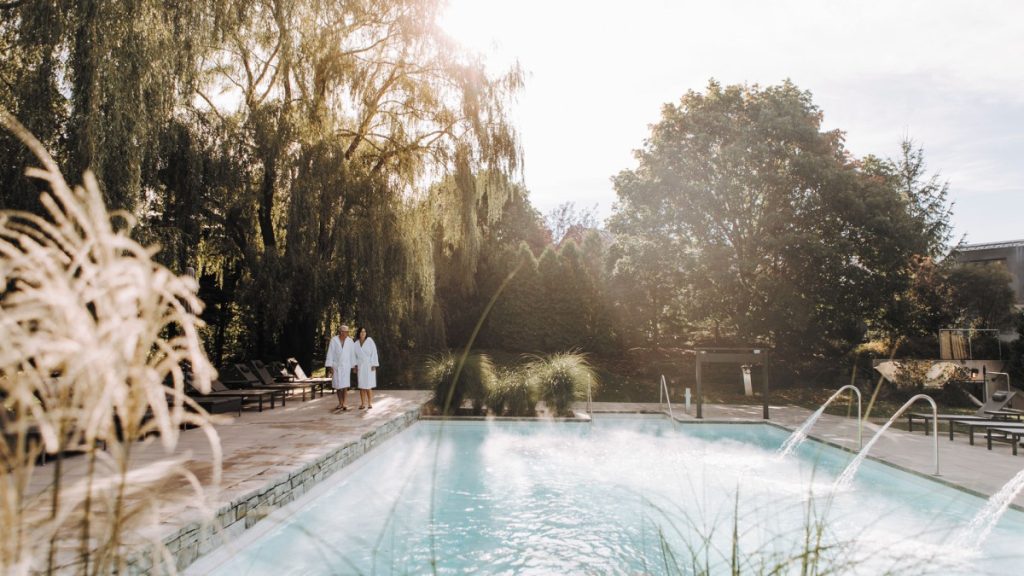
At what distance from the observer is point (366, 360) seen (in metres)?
10.7

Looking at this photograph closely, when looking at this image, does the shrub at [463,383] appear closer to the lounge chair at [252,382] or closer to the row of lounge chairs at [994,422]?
the lounge chair at [252,382]

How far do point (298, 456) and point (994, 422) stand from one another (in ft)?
28.4

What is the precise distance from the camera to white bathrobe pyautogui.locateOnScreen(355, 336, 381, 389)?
10.7 m

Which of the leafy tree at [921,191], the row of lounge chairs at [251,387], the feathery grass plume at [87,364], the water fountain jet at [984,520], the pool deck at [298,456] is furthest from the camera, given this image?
the leafy tree at [921,191]

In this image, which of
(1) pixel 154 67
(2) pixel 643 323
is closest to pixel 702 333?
(2) pixel 643 323

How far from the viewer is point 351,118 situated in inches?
548

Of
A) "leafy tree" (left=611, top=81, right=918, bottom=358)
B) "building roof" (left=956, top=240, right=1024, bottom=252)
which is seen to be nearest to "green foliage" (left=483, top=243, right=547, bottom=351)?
"leafy tree" (left=611, top=81, right=918, bottom=358)

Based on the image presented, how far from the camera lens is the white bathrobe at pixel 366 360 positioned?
10656 mm

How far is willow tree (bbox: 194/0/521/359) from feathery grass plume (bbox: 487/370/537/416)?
269 cm

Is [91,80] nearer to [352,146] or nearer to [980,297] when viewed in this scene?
[352,146]

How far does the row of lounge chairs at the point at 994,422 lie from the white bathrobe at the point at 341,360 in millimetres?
8162

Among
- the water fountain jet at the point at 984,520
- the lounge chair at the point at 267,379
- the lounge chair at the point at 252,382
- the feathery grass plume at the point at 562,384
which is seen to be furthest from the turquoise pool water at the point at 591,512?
the lounge chair at the point at 267,379

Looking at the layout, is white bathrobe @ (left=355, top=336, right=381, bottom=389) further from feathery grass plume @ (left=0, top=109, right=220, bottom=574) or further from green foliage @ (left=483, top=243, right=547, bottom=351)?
feathery grass plume @ (left=0, top=109, right=220, bottom=574)

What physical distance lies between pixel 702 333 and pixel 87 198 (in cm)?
2157
